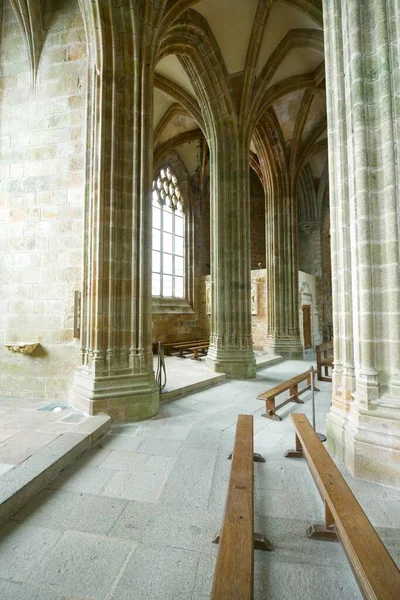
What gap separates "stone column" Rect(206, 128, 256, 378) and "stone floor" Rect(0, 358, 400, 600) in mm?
4209

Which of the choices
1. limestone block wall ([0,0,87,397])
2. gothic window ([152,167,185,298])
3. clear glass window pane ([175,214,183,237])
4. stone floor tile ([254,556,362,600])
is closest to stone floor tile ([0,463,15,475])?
stone floor tile ([254,556,362,600])

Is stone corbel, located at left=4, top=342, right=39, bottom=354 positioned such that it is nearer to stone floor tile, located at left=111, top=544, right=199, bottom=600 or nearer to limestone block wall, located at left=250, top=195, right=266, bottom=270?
stone floor tile, located at left=111, top=544, right=199, bottom=600

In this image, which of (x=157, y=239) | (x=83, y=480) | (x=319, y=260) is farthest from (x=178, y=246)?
(x=83, y=480)

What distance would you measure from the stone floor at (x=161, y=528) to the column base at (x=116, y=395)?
0.66 m

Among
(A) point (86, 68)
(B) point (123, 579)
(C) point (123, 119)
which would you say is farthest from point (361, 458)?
(A) point (86, 68)

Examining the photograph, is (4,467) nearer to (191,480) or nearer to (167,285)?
(191,480)

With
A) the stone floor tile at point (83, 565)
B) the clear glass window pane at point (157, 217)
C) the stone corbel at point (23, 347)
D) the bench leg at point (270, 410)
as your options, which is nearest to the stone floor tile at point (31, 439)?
the stone floor tile at point (83, 565)

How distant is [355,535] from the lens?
145 cm

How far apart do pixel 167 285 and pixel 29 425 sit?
35.4 feet

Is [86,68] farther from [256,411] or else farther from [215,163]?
[256,411]

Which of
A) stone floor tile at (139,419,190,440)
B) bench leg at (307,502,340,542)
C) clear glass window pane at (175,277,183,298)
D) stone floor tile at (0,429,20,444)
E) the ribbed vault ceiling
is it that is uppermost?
the ribbed vault ceiling

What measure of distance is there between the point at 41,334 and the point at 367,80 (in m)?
5.23

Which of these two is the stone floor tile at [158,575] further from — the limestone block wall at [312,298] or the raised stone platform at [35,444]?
the limestone block wall at [312,298]

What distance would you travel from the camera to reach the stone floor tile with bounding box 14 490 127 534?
2.14 meters
